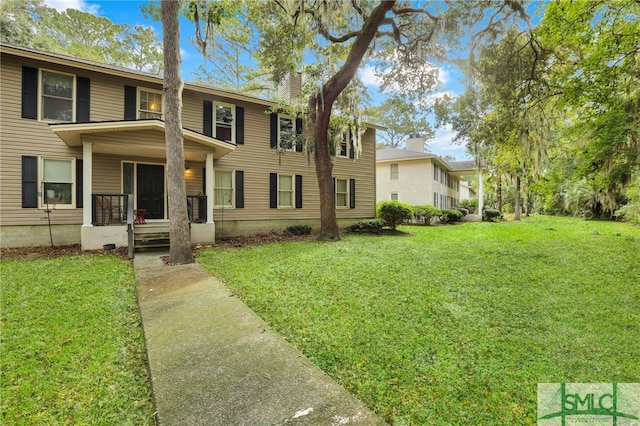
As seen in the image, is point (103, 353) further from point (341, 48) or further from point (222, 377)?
point (341, 48)

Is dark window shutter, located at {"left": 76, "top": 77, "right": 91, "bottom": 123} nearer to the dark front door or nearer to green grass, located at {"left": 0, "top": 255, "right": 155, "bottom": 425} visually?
the dark front door

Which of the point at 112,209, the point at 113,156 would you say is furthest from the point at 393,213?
the point at 113,156

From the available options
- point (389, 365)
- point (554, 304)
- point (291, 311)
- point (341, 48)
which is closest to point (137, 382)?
point (291, 311)

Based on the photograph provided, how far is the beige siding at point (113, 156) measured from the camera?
7473 millimetres

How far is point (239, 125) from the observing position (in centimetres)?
1049

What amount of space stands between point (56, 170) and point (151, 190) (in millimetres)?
2386

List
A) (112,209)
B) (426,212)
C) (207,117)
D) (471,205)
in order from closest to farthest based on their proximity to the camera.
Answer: (112,209) → (207,117) → (426,212) → (471,205)

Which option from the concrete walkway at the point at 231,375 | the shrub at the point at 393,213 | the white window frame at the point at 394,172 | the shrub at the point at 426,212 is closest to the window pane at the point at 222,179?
the shrub at the point at 393,213

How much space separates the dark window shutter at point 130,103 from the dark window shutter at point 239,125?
3.17 meters

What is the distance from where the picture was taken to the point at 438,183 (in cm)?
2038

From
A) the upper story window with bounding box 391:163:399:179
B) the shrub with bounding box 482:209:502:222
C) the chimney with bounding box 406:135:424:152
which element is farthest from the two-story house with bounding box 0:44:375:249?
the shrub with bounding box 482:209:502:222

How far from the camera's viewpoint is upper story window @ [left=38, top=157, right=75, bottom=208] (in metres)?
7.83

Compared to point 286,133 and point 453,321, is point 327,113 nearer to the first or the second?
point 286,133

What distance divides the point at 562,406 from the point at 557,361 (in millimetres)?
665
